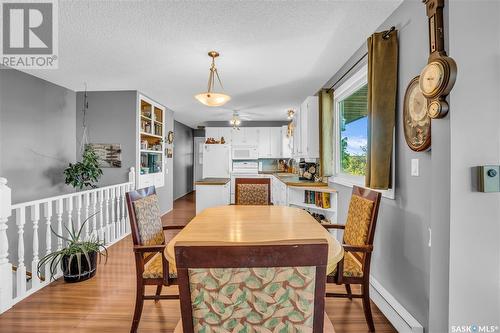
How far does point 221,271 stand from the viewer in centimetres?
71

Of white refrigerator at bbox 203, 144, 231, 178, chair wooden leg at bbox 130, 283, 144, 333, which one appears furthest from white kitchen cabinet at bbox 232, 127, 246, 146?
chair wooden leg at bbox 130, 283, 144, 333

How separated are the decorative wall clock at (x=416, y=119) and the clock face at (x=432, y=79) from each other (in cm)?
21

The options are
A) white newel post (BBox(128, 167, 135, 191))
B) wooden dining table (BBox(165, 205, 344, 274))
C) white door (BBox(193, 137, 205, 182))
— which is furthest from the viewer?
white door (BBox(193, 137, 205, 182))

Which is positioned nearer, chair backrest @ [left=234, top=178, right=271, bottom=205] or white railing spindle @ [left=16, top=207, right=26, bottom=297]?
white railing spindle @ [left=16, top=207, right=26, bottom=297]

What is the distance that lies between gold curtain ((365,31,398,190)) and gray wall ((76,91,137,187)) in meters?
3.69

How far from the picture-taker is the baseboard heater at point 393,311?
1.64m

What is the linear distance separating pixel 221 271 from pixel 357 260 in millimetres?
1478

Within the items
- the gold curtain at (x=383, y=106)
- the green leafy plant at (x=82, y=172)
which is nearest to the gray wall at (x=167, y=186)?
the green leafy plant at (x=82, y=172)

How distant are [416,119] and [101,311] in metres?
2.73

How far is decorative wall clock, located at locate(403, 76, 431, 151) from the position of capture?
1546mm

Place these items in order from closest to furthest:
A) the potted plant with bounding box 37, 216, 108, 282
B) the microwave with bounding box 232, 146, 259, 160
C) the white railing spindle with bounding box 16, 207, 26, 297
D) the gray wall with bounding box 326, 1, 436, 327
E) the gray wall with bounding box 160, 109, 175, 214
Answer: the gray wall with bounding box 326, 1, 436, 327 → the white railing spindle with bounding box 16, 207, 26, 297 → the potted plant with bounding box 37, 216, 108, 282 → the gray wall with bounding box 160, 109, 175, 214 → the microwave with bounding box 232, 146, 259, 160

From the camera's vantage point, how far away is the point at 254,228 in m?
1.75

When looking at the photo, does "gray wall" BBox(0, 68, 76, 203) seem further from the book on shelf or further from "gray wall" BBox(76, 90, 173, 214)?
the book on shelf

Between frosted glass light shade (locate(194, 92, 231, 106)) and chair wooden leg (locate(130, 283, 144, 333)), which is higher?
frosted glass light shade (locate(194, 92, 231, 106))
